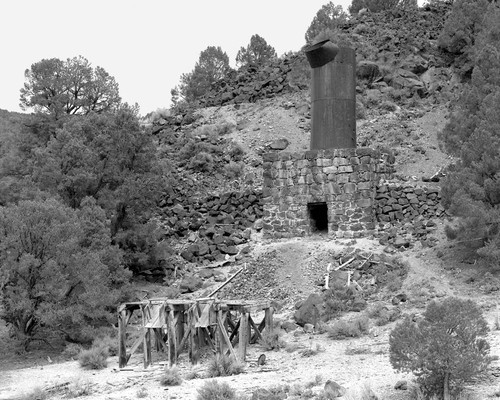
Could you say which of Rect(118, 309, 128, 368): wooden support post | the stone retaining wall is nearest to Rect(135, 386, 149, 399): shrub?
Rect(118, 309, 128, 368): wooden support post

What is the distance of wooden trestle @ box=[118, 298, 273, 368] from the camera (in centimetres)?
1766

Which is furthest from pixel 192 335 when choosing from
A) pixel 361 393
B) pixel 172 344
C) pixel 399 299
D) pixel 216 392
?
pixel 399 299

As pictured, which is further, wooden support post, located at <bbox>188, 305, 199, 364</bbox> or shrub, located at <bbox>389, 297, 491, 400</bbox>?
wooden support post, located at <bbox>188, 305, 199, 364</bbox>

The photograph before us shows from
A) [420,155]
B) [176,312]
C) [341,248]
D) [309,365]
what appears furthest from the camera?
[420,155]

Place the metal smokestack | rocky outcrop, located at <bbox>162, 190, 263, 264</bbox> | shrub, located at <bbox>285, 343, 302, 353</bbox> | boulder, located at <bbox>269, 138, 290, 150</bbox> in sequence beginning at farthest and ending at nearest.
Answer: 1. boulder, located at <bbox>269, 138, 290, 150</bbox>
2. rocky outcrop, located at <bbox>162, 190, 263, 264</bbox>
3. the metal smokestack
4. shrub, located at <bbox>285, 343, 302, 353</bbox>

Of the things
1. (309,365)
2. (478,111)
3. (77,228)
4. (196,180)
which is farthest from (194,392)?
(196,180)

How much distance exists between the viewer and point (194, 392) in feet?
48.5

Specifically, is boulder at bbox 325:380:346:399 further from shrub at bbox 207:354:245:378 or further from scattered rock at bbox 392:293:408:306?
scattered rock at bbox 392:293:408:306

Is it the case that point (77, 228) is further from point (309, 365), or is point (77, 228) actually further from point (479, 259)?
point (479, 259)

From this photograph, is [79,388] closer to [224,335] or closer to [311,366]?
[224,335]

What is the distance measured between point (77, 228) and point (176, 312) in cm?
561

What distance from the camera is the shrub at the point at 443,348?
1255cm

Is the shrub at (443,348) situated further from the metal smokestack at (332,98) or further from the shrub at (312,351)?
the metal smokestack at (332,98)

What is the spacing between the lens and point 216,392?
1373cm
